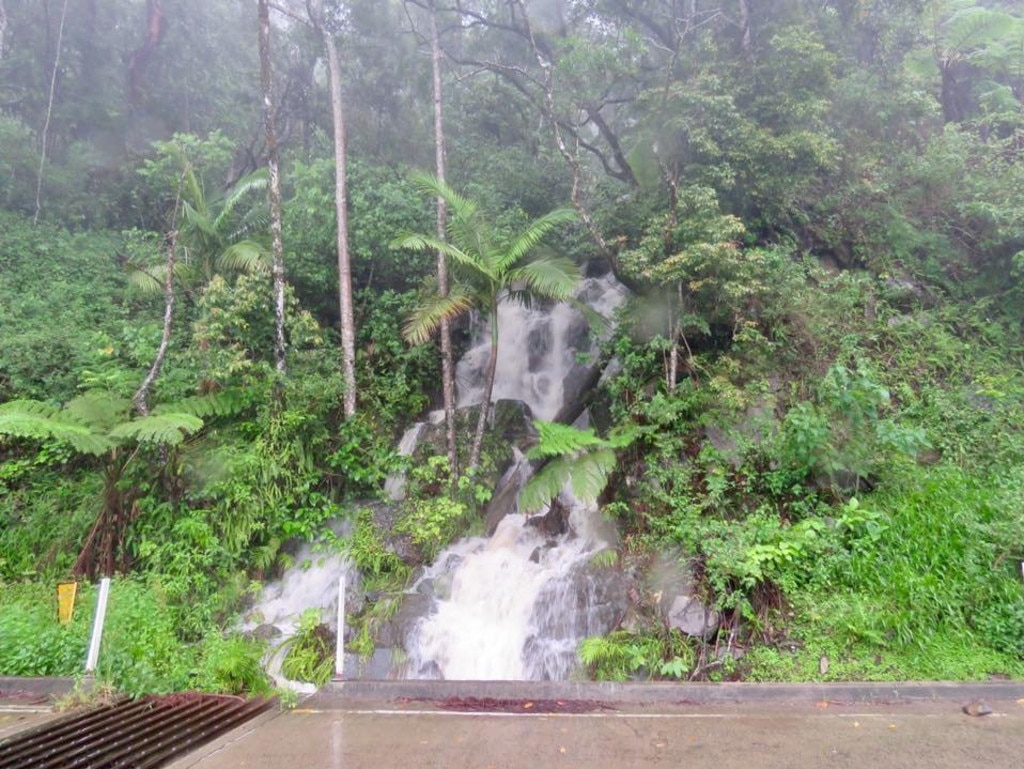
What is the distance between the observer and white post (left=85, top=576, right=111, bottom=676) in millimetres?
5871

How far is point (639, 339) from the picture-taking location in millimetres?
10344

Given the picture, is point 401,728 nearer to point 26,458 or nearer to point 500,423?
point 500,423

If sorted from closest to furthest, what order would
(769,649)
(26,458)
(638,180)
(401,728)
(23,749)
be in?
(23,749) < (401,728) < (769,649) < (26,458) < (638,180)

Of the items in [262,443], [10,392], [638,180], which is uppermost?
[638,180]

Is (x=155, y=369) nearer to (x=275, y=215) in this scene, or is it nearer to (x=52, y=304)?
(x=275, y=215)

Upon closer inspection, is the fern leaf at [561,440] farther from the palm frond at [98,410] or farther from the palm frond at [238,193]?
the palm frond at [238,193]

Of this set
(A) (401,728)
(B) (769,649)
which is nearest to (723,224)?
(B) (769,649)

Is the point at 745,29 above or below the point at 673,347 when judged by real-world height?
above

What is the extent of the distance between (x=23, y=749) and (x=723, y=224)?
30.7 ft

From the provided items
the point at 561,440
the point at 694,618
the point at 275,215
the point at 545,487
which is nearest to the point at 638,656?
the point at 694,618

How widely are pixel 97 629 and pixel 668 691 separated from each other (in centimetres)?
542

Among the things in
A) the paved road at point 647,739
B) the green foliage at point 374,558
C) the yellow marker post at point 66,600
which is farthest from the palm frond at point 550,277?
the yellow marker post at point 66,600

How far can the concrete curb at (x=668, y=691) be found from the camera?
5586 mm

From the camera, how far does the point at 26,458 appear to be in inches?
385
